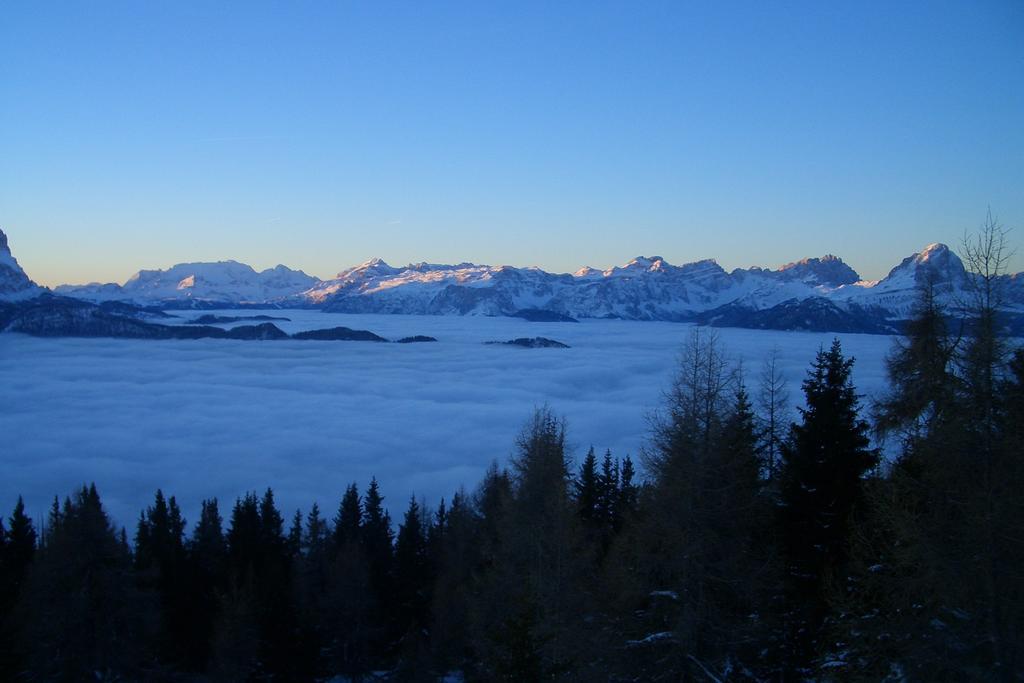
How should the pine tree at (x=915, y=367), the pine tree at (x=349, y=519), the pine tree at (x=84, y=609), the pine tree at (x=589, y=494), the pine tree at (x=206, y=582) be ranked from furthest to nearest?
the pine tree at (x=349, y=519)
the pine tree at (x=589, y=494)
the pine tree at (x=206, y=582)
the pine tree at (x=84, y=609)
the pine tree at (x=915, y=367)

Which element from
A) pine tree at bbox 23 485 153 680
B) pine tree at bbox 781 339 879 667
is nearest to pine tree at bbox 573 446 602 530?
pine tree at bbox 781 339 879 667

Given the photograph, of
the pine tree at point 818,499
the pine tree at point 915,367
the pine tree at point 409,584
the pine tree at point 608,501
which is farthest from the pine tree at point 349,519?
the pine tree at point 915,367

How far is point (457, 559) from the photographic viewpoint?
104ft

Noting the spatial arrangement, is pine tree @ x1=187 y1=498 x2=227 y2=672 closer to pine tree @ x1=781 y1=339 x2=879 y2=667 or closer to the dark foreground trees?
the dark foreground trees

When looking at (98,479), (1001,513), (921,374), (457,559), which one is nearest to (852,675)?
(1001,513)

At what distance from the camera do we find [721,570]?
11594 mm

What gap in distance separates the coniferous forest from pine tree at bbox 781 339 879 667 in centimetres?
5

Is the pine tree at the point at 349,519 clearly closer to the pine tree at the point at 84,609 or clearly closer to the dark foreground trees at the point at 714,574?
the dark foreground trees at the point at 714,574

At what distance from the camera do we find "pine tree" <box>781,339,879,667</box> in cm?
1326

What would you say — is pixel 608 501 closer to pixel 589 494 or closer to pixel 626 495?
pixel 626 495

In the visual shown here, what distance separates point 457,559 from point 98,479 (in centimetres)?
7869

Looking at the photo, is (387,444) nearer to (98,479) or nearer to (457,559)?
(98,479)

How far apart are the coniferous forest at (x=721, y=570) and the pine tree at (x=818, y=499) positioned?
0.15 ft

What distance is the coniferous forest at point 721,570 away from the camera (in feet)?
27.2
